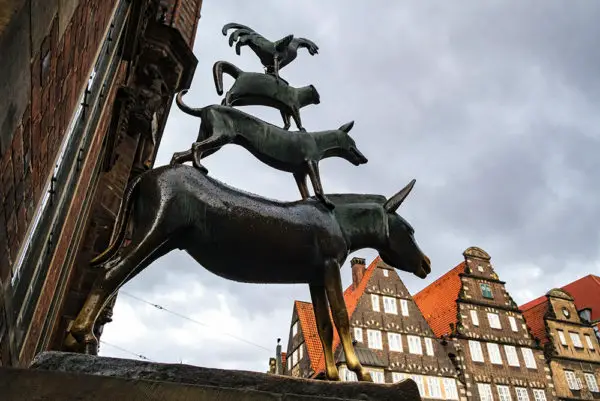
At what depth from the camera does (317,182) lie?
3.06 meters

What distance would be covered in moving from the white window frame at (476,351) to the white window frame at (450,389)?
5.61ft

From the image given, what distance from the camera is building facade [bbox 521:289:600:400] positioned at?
77.5 ft

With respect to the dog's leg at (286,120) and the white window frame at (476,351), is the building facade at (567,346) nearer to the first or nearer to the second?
the white window frame at (476,351)

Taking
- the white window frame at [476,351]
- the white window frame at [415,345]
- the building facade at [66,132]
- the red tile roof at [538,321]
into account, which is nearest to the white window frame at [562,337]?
the red tile roof at [538,321]

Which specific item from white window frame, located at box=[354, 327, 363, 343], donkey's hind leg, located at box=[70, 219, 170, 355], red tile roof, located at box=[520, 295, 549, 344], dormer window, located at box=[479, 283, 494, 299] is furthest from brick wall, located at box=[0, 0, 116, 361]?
red tile roof, located at box=[520, 295, 549, 344]

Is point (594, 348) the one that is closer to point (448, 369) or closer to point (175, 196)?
point (448, 369)

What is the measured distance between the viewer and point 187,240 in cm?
253

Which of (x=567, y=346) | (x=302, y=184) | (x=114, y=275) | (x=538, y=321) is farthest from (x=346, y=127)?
(x=538, y=321)

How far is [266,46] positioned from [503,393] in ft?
71.6

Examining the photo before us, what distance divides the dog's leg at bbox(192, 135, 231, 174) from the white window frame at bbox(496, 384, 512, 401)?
22.2 m

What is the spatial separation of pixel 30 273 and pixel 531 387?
23047 mm

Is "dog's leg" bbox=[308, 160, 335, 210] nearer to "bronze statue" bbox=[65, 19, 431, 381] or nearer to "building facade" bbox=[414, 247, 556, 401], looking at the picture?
"bronze statue" bbox=[65, 19, 431, 381]

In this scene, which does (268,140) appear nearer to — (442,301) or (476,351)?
(476,351)

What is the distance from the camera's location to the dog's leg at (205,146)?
2777mm
